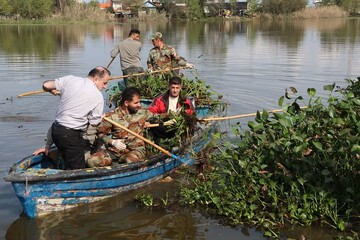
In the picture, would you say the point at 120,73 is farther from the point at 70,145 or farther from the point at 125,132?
the point at 70,145

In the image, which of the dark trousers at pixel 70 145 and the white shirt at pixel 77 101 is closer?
the white shirt at pixel 77 101

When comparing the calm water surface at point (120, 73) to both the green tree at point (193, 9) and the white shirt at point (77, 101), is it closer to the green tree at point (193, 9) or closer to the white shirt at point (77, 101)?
the white shirt at point (77, 101)

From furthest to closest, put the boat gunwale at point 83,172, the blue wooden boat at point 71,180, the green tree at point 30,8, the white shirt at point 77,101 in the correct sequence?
the green tree at point 30,8, the white shirt at point 77,101, the blue wooden boat at point 71,180, the boat gunwale at point 83,172

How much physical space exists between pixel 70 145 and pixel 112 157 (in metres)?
0.93

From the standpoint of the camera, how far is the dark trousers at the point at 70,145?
19.1 feet

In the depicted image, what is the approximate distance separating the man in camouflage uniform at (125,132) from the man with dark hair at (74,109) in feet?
1.59

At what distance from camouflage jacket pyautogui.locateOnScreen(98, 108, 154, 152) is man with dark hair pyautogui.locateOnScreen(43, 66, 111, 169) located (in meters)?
0.54

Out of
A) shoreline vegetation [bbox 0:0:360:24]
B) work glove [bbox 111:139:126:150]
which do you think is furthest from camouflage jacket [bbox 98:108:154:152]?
shoreline vegetation [bbox 0:0:360:24]

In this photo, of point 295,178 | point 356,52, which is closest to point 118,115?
point 295,178

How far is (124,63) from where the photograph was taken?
39.4ft

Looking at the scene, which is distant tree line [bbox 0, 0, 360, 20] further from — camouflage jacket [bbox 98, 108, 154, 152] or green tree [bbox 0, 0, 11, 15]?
camouflage jacket [bbox 98, 108, 154, 152]

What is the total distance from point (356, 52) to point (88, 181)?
65.4 ft

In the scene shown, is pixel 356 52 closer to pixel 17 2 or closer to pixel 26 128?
pixel 26 128

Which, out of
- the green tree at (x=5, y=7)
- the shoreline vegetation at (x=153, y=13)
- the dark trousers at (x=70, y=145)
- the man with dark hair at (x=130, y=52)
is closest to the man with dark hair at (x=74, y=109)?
the dark trousers at (x=70, y=145)
